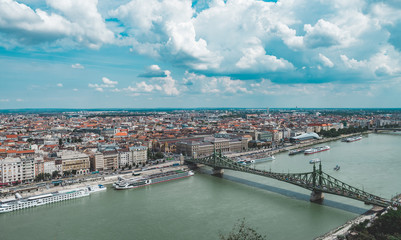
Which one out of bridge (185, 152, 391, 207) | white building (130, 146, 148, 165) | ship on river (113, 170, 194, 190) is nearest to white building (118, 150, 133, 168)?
white building (130, 146, 148, 165)

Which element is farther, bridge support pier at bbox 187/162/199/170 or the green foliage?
bridge support pier at bbox 187/162/199/170

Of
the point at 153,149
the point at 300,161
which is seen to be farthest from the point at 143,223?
the point at 153,149

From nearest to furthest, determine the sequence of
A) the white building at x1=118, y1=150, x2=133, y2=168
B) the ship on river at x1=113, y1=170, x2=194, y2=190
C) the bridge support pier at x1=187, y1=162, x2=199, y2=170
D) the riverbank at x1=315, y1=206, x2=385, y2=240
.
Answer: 1. the riverbank at x1=315, y1=206, x2=385, y2=240
2. the ship on river at x1=113, y1=170, x2=194, y2=190
3. the bridge support pier at x1=187, y1=162, x2=199, y2=170
4. the white building at x1=118, y1=150, x2=133, y2=168

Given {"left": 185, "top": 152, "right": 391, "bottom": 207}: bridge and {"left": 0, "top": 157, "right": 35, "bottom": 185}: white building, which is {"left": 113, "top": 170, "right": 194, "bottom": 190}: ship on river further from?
{"left": 0, "top": 157, "right": 35, "bottom": 185}: white building

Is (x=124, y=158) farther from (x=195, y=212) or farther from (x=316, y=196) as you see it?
(x=316, y=196)

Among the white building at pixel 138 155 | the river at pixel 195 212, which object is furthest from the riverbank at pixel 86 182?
the white building at pixel 138 155

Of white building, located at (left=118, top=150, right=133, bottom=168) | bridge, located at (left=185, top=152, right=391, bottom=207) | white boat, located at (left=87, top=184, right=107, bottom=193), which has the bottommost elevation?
white boat, located at (left=87, top=184, right=107, bottom=193)
